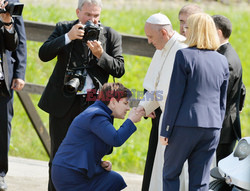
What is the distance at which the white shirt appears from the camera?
14.7 ft

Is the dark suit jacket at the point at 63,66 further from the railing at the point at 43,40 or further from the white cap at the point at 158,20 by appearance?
the railing at the point at 43,40

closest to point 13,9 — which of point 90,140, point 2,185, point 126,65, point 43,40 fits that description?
point 43,40

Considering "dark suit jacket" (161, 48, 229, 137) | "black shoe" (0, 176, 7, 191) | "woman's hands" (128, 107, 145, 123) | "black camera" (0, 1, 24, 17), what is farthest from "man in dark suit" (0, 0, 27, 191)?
"dark suit jacket" (161, 48, 229, 137)

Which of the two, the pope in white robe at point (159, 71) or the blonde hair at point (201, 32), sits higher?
the blonde hair at point (201, 32)

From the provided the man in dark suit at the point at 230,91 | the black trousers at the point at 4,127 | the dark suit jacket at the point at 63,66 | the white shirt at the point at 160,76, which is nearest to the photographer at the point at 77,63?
the dark suit jacket at the point at 63,66

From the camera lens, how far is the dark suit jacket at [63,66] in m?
4.73

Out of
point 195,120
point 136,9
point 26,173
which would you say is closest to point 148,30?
point 195,120

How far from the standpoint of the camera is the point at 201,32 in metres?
3.95

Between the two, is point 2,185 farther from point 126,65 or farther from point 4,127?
point 126,65

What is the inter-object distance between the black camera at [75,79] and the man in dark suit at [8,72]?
2.41 ft

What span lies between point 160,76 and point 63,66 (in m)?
0.86

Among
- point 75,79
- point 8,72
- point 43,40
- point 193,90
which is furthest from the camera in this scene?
point 43,40

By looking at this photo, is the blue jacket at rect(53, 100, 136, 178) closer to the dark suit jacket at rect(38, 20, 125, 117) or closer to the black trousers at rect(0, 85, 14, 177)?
the dark suit jacket at rect(38, 20, 125, 117)

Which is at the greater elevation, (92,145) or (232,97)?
(232,97)
